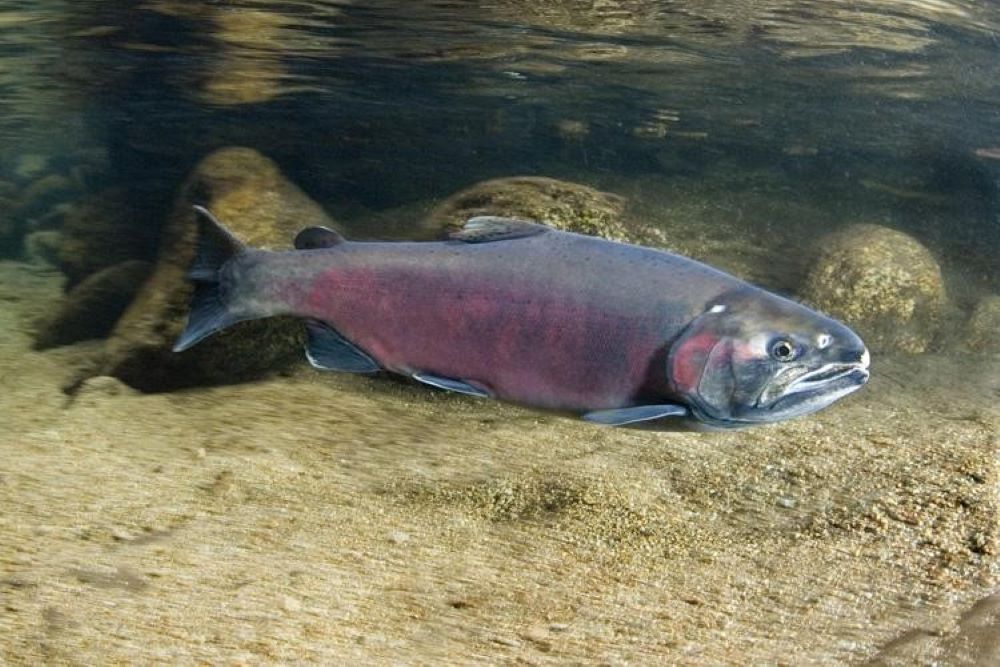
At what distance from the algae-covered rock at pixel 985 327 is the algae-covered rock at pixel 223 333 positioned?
9.38 m

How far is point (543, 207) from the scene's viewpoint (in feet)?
24.6

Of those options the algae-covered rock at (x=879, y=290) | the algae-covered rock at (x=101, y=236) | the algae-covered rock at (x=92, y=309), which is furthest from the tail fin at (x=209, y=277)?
the algae-covered rock at (x=101, y=236)

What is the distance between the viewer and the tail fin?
3.62 m

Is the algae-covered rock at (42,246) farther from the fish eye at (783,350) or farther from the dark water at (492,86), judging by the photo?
the fish eye at (783,350)

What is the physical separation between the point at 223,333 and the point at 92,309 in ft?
18.1

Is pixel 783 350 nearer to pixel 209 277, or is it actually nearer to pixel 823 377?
pixel 823 377

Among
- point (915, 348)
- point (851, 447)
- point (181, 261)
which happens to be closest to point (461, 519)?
point (851, 447)

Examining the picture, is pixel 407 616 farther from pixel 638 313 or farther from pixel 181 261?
pixel 181 261

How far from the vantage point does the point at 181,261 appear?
8508 millimetres

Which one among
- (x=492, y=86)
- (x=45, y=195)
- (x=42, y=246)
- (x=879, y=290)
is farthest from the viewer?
(x=45, y=195)

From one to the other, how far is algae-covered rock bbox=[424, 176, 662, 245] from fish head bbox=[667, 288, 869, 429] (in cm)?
450

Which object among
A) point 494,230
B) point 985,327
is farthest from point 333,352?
point 985,327

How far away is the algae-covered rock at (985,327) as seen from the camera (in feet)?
36.0

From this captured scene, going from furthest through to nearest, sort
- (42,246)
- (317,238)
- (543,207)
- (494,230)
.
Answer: (42,246) < (543,207) < (317,238) < (494,230)
